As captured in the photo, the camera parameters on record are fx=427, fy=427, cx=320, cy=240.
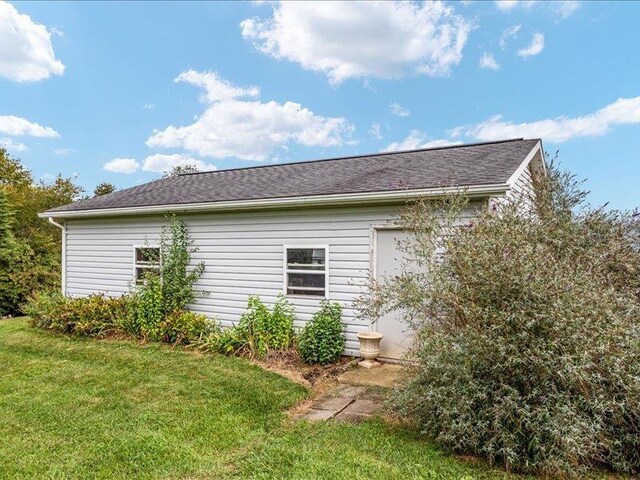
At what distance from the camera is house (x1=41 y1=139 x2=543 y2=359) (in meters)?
6.57

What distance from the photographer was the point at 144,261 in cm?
931

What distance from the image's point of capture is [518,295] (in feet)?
11.1

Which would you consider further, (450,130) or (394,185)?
(450,130)

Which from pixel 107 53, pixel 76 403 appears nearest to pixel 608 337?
pixel 76 403

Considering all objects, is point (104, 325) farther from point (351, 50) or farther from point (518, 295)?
point (351, 50)

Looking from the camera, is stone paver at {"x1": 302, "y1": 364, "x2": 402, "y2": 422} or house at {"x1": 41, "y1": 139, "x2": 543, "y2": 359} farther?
house at {"x1": 41, "y1": 139, "x2": 543, "y2": 359}

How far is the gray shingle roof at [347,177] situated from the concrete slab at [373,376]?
262 centimetres

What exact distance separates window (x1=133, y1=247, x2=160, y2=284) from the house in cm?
3

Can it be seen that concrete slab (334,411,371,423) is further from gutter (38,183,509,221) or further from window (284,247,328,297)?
window (284,247,328,297)

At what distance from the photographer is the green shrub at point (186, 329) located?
25.1 feet

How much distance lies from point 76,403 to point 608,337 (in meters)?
5.29

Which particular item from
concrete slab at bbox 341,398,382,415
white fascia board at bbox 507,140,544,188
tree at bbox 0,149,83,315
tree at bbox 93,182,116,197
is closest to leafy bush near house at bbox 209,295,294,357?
concrete slab at bbox 341,398,382,415

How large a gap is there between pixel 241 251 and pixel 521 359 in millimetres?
5708

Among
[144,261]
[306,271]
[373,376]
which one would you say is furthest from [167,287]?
[373,376]
